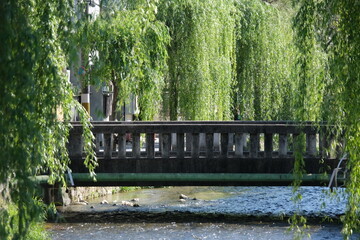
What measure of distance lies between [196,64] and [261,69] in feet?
11.8

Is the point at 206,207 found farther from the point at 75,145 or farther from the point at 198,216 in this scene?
the point at 75,145

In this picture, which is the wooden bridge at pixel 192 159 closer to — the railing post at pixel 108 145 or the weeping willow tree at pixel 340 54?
the railing post at pixel 108 145

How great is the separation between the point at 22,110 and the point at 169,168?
10558 mm

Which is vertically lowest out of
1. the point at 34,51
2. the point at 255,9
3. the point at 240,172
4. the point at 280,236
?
the point at 280,236

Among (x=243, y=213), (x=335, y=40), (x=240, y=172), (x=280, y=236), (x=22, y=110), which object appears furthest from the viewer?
(x=243, y=213)

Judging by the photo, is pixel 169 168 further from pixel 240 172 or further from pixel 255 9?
pixel 255 9

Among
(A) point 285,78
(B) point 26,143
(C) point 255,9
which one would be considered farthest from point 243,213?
(B) point 26,143

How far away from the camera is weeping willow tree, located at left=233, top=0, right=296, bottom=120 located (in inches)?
984

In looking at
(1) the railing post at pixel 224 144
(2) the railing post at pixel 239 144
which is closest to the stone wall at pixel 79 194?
(1) the railing post at pixel 224 144

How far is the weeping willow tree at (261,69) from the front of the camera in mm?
25000

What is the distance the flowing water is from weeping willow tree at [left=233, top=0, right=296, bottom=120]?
303 cm

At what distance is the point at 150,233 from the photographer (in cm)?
1584

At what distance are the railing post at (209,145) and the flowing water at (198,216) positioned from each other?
1414mm

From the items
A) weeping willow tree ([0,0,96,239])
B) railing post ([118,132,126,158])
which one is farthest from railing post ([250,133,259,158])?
weeping willow tree ([0,0,96,239])
